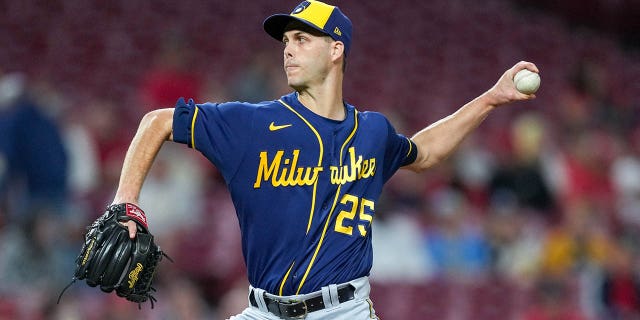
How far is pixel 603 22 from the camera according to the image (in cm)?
1434

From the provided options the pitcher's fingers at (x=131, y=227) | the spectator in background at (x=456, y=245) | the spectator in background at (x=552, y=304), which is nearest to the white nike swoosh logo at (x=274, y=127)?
the pitcher's fingers at (x=131, y=227)

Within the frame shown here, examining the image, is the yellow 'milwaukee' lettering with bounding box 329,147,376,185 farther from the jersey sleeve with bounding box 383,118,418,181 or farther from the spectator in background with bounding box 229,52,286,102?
the spectator in background with bounding box 229,52,286,102

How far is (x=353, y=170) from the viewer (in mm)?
4277

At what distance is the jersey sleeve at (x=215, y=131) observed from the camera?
408cm

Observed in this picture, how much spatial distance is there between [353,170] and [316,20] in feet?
2.01

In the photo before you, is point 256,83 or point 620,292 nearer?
point 620,292

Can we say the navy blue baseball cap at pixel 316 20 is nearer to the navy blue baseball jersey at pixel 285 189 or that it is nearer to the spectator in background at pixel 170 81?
the navy blue baseball jersey at pixel 285 189

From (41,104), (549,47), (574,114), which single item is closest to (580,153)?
(574,114)

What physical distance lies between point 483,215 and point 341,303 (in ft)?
15.7

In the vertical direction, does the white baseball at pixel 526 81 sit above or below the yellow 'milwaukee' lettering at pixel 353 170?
above

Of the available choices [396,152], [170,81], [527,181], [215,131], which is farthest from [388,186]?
[215,131]

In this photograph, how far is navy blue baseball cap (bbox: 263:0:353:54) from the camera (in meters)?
4.30

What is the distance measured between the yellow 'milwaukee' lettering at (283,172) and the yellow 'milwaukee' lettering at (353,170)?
0.09m

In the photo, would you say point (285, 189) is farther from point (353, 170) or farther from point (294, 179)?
point (353, 170)
